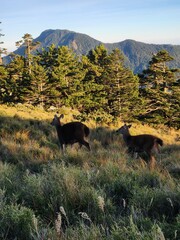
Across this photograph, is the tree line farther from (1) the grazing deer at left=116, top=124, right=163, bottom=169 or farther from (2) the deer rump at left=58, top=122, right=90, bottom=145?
(1) the grazing deer at left=116, top=124, right=163, bottom=169

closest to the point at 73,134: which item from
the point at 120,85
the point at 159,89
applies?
the point at 120,85

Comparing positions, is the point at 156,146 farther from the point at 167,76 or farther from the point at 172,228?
the point at 167,76

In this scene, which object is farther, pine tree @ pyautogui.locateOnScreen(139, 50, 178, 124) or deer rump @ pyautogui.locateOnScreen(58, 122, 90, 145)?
pine tree @ pyautogui.locateOnScreen(139, 50, 178, 124)

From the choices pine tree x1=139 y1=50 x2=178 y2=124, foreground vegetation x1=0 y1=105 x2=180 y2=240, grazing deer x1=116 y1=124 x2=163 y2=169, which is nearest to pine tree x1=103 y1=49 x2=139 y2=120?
pine tree x1=139 y1=50 x2=178 y2=124

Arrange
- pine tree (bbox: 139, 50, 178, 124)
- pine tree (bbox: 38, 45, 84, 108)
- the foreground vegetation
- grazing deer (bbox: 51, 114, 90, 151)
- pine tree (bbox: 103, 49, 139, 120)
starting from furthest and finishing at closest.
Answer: pine tree (bbox: 103, 49, 139, 120)
pine tree (bbox: 139, 50, 178, 124)
pine tree (bbox: 38, 45, 84, 108)
grazing deer (bbox: 51, 114, 90, 151)
the foreground vegetation

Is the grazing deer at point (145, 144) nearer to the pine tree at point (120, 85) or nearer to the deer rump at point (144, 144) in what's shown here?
the deer rump at point (144, 144)

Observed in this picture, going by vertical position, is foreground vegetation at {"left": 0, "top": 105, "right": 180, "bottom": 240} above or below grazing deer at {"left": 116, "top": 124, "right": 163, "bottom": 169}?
above

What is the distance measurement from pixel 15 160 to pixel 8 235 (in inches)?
202

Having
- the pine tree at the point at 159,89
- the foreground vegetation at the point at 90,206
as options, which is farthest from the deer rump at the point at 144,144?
the pine tree at the point at 159,89

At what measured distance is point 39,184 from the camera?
502 centimetres

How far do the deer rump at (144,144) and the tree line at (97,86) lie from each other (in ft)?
103

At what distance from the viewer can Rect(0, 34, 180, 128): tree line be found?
41.7 metres

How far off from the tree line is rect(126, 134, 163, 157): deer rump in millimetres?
31268

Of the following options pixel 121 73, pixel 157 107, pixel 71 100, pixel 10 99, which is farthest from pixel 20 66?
→ pixel 157 107
